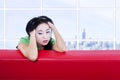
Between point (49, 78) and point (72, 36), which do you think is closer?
point (49, 78)

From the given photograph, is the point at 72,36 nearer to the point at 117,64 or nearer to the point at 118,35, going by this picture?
the point at 118,35

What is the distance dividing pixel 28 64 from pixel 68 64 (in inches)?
6.3

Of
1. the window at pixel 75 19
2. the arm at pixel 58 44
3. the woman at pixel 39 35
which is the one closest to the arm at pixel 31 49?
the woman at pixel 39 35

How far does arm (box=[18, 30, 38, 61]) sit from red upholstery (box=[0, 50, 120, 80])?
0.07 feet

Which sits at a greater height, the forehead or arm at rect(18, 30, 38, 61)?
the forehead

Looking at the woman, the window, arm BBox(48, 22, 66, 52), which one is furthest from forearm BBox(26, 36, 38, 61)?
the window

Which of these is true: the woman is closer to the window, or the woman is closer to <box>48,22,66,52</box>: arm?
<box>48,22,66,52</box>: arm

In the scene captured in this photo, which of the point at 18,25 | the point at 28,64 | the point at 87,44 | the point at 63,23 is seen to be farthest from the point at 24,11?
the point at 28,64

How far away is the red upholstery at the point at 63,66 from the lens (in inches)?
51.9

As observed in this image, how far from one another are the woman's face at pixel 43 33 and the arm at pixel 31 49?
3 cm

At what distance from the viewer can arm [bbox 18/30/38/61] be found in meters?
1.32

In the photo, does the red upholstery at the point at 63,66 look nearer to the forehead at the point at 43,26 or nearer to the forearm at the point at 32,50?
the forearm at the point at 32,50

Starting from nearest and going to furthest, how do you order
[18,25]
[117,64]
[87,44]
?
[117,64] → [87,44] → [18,25]

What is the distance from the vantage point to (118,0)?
4.61m
